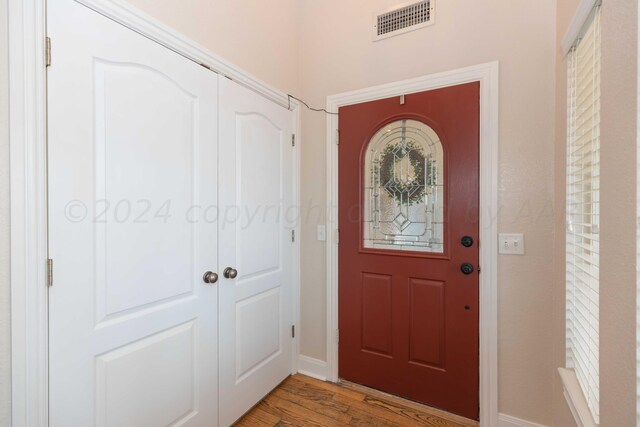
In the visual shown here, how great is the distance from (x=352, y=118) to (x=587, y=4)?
1286 mm

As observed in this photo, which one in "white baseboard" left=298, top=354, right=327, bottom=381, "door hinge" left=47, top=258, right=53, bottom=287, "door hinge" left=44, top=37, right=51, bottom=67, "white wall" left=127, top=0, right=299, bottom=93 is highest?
"white wall" left=127, top=0, right=299, bottom=93

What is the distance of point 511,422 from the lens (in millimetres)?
1642

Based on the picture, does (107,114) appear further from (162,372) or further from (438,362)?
(438,362)

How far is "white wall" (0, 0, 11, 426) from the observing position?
35.9 inches

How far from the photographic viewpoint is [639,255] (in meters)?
0.67

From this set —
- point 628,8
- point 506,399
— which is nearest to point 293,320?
point 506,399

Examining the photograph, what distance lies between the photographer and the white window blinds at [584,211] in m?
1.07

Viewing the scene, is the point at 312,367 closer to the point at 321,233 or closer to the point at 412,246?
the point at 321,233

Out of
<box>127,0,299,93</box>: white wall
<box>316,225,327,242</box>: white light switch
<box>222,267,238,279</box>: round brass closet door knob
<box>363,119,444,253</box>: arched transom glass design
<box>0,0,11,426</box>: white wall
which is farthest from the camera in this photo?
<box>316,225,327,242</box>: white light switch

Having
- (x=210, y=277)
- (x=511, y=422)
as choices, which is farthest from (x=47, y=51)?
(x=511, y=422)

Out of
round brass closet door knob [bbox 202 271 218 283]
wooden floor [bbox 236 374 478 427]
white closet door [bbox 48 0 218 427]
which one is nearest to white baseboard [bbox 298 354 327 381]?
wooden floor [bbox 236 374 478 427]

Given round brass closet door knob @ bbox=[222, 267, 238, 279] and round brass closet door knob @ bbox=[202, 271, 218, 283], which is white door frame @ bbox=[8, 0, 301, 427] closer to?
round brass closet door knob @ bbox=[202, 271, 218, 283]

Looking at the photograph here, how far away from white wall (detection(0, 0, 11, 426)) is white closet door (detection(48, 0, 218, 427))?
4.2 inches

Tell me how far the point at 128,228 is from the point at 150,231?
9 cm
